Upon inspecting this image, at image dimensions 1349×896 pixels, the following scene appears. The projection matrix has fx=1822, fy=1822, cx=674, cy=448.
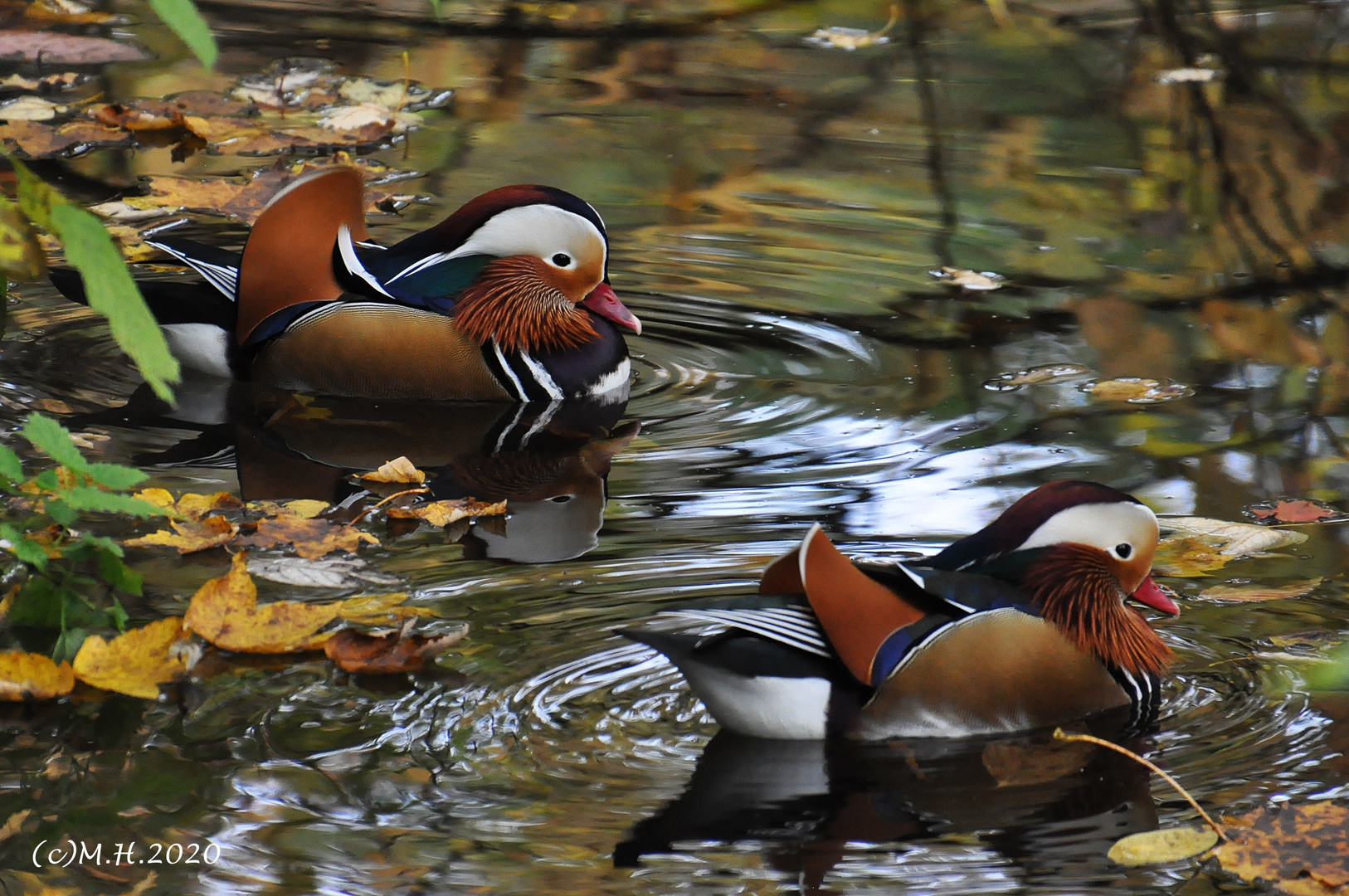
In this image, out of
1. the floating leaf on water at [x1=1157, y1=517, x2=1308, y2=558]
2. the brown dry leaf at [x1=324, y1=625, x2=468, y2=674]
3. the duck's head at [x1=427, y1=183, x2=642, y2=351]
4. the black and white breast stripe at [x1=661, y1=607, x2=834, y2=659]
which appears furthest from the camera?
the duck's head at [x1=427, y1=183, x2=642, y2=351]

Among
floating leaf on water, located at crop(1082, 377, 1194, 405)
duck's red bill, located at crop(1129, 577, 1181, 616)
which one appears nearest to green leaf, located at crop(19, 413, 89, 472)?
duck's red bill, located at crop(1129, 577, 1181, 616)

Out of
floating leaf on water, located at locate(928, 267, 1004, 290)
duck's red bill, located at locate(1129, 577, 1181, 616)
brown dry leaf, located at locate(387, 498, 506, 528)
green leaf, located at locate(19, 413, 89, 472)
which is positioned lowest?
floating leaf on water, located at locate(928, 267, 1004, 290)

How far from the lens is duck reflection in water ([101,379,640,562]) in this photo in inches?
199

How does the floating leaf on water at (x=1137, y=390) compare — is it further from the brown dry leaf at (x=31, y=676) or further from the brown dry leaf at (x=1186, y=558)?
the brown dry leaf at (x=31, y=676)

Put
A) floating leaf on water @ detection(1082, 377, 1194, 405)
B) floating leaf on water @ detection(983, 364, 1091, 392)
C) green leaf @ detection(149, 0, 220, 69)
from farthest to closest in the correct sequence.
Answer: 1. floating leaf on water @ detection(983, 364, 1091, 392)
2. floating leaf on water @ detection(1082, 377, 1194, 405)
3. green leaf @ detection(149, 0, 220, 69)

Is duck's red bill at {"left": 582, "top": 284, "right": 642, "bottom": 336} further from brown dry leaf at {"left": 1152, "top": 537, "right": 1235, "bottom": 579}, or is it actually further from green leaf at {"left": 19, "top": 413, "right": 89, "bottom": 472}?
green leaf at {"left": 19, "top": 413, "right": 89, "bottom": 472}

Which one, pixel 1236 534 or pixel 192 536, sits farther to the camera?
pixel 1236 534

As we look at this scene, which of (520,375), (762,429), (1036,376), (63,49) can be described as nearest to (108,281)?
(762,429)

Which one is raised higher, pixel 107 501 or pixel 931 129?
pixel 107 501

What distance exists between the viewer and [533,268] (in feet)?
21.8

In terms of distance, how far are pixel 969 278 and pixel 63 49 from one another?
19.4 feet

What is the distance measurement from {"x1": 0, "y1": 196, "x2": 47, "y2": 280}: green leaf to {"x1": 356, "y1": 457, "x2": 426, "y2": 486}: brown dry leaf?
112 inches

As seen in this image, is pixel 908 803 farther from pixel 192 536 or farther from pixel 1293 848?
pixel 192 536

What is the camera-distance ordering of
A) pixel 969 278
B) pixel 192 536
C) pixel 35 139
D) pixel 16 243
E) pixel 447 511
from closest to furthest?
pixel 16 243, pixel 192 536, pixel 447 511, pixel 969 278, pixel 35 139
